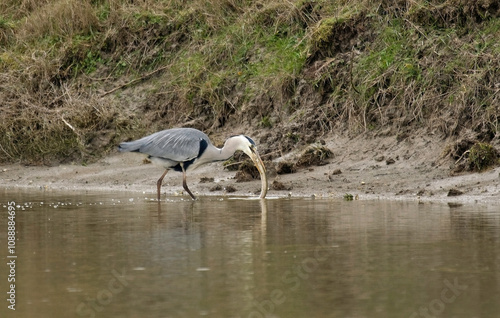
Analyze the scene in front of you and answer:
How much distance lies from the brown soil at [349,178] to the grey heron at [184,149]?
39 centimetres

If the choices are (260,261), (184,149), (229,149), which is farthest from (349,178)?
(260,261)

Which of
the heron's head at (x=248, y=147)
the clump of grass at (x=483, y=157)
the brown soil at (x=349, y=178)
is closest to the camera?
the brown soil at (x=349, y=178)

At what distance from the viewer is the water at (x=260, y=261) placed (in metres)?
5.18

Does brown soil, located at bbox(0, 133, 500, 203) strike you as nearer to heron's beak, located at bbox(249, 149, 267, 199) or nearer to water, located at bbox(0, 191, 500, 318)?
heron's beak, located at bbox(249, 149, 267, 199)

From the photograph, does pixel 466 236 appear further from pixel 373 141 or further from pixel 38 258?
pixel 373 141

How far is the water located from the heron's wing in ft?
6.01

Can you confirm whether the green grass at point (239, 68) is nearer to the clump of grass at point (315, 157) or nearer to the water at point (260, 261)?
the clump of grass at point (315, 157)

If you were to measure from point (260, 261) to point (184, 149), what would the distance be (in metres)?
5.24

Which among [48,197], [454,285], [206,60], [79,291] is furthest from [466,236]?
[206,60]

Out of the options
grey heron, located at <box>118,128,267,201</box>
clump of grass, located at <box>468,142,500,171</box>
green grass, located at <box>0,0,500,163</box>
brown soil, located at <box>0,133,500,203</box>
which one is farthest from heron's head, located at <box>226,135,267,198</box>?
clump of grass, located at <box>468,142,500,171</box>

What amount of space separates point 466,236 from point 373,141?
16.7 feet

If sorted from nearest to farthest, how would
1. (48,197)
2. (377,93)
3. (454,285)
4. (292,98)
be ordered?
1. (454,285)
2. (48,197)
3. (377,93)
4. (292,98)

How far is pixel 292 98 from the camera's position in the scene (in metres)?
13.6

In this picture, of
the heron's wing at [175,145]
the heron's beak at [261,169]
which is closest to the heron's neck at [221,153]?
the heron's wing at [175,145]
